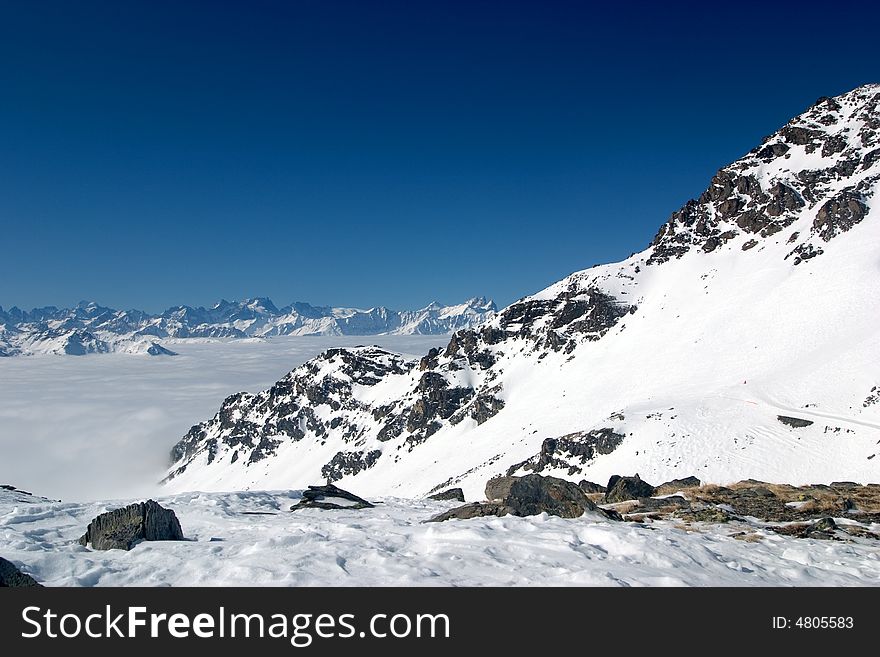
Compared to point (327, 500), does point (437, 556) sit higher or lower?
higher

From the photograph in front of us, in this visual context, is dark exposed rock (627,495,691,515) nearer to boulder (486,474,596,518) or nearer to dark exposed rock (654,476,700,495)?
boulder (486,474,596,518)

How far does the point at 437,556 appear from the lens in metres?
11.9

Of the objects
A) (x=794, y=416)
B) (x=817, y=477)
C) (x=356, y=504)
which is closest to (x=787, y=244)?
(x=794, y=416)

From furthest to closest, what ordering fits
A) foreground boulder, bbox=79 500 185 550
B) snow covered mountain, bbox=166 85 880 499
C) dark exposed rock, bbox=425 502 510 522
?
snow covered mountain, bbox=166 85 880 499, dark exposed rock, bbox=425 502 510 522, foreground boulder, bbox=79 500 185 550

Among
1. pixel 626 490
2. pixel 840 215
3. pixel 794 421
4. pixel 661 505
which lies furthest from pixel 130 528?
pixel 840 215

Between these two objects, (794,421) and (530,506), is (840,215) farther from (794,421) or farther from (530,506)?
(530,506)

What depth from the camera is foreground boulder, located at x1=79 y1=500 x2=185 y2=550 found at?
12836 mm

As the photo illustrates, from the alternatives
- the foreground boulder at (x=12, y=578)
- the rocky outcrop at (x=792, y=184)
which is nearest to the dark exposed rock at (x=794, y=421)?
the foreground boulder at (x=12, y=578)

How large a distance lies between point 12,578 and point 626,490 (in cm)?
2550

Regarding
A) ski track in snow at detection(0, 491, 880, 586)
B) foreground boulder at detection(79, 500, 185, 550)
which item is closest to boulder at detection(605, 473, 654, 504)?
ski track in snow at detection(0, 491, 880, 586)

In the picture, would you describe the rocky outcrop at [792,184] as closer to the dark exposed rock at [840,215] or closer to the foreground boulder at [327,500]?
the dark exposed rock at [840,215]

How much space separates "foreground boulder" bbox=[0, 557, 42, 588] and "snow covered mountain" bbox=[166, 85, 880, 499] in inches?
2462
